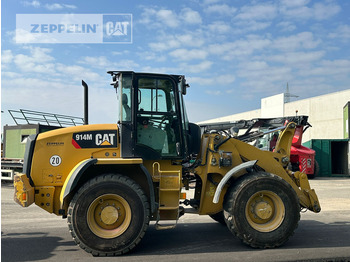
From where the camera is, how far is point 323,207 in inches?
385

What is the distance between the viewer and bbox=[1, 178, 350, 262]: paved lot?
17.0ft

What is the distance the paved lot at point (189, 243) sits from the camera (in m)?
5.18

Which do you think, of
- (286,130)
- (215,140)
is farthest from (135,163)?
(286,130)

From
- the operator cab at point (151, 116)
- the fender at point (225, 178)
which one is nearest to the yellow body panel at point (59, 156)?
the operator cab at point (151, 116)

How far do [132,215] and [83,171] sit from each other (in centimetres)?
99

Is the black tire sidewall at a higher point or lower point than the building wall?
lower

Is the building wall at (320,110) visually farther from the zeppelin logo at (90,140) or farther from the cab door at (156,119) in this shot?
the zeppelin logo at (90,140)

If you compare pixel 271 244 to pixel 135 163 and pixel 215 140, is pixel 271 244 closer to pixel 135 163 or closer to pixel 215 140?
pixel 215 140

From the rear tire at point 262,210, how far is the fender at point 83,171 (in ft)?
4.33

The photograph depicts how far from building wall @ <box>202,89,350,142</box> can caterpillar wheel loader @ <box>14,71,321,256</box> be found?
21.0 metres

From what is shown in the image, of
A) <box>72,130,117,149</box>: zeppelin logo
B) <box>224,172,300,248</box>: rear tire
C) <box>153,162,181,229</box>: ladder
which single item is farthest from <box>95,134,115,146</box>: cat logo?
<box>224,172,300,248</box>: rear tire

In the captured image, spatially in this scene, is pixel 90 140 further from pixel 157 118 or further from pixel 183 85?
pixel 183 85

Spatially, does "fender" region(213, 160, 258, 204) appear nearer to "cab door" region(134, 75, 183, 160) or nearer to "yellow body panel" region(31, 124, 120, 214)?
"cab door" region(134, 75, 183, 160)

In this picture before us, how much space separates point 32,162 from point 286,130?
14.6 ft
